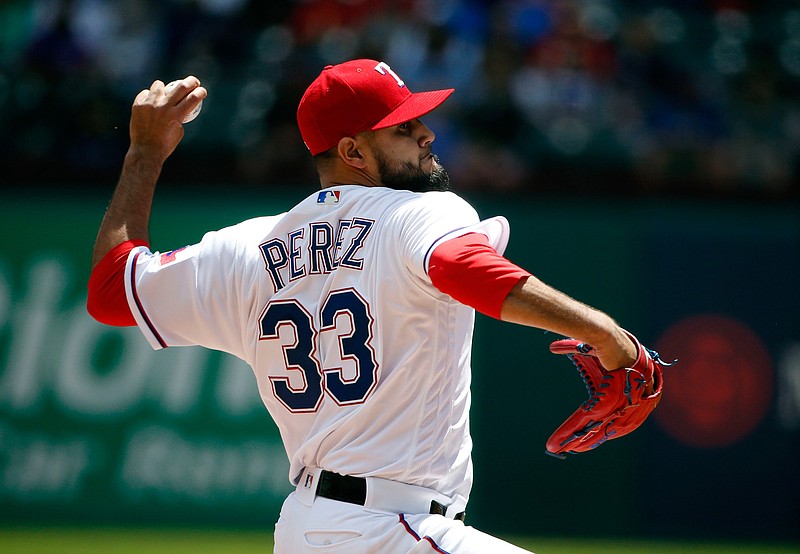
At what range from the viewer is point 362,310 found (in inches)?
115

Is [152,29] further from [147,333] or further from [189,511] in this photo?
[147,333]

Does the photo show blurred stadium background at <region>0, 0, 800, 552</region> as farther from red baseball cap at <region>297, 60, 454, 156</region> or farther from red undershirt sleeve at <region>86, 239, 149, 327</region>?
red baseball cap at <region>297, 60, 454, 156</region>

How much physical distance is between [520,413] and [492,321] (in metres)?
0.73

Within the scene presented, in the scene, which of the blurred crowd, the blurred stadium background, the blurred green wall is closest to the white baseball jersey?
the blurred stadium background

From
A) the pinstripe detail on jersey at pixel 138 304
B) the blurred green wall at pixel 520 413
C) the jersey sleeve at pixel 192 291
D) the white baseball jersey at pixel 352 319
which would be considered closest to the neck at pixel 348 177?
the white baseball jersey at pixel 352 319

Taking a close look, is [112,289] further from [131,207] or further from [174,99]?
[174,99]

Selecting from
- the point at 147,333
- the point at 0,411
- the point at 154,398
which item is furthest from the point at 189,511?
the point at 147,333

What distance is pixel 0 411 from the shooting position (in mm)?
8352

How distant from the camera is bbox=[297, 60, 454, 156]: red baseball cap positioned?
3184mm

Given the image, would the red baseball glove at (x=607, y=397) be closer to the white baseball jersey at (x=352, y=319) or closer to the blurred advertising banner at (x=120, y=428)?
the white baseball jersey at (x=352, y=319)

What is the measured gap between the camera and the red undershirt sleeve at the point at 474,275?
8.55 feet

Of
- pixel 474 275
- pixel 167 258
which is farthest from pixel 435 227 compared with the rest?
pixel 167 258

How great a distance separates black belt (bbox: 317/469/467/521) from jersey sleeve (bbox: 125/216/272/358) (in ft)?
1.63

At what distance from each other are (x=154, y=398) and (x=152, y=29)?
3562 millimetres
